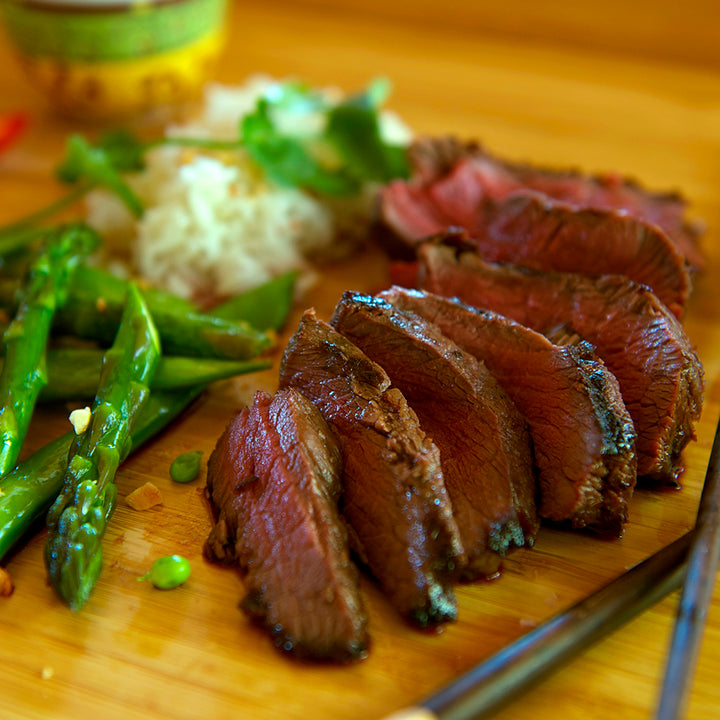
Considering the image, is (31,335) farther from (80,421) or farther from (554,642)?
(554,642)

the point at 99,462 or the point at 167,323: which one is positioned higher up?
the point at 167,323

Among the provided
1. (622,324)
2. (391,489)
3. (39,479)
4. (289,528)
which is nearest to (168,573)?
(289,528)

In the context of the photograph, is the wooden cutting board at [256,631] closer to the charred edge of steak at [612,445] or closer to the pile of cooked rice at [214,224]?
the charred edge of steak at [612,445]

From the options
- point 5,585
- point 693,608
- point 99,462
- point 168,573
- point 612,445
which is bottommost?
point 5,585

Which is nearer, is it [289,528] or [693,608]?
[693,608]

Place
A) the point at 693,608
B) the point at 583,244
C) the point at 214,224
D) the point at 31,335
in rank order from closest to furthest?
the point at 693,608 < the point at 31,335 < the point at 583,244 < the point at 214,224

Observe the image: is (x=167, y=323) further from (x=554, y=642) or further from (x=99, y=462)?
(x=554, y=642)

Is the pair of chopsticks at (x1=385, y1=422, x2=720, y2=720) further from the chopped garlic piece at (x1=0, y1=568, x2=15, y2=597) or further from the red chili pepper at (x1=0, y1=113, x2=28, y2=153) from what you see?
the red chili pepper at (x1=0, y1=113, x2=28, y2=153)

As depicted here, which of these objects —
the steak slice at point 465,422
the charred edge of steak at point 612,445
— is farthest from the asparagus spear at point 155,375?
the charred edge of steak at point 612,445

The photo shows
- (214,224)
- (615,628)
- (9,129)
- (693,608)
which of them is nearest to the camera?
(693,608)
